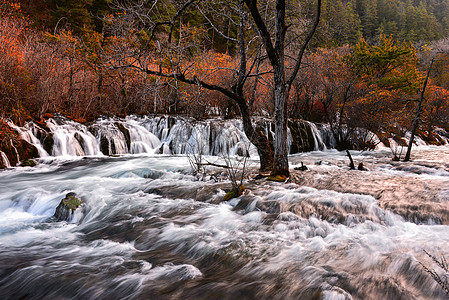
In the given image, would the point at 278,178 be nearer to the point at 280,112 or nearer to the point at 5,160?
the point at 280,112

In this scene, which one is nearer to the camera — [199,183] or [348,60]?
[199,183]

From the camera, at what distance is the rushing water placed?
2611 mm

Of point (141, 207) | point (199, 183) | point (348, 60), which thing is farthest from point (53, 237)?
point (348, 60)

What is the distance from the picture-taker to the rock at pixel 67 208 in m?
4.93

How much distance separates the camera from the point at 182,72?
6.63 m

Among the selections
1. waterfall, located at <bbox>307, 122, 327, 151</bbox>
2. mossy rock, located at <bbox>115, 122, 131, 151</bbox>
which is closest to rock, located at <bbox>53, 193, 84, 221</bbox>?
mossy rock, located at <bbox>115, 122, 131, 151</bbox>

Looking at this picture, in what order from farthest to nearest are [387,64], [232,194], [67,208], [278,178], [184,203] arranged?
[387,64] → [278,178] → [232,194] → [184,203] → [67,208]

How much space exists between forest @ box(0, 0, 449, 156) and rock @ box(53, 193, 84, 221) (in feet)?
9.37

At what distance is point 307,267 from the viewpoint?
294cm

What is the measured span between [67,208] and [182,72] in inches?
165

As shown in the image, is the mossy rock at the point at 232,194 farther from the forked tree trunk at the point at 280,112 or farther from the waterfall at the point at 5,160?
the waterfall at the point at 5,160

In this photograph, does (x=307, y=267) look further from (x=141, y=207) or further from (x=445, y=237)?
(x=141, y=207)

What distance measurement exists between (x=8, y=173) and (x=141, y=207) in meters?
6.22

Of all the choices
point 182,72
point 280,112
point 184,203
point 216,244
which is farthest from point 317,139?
point 216,244
